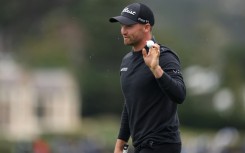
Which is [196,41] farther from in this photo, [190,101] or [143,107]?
[143,107]

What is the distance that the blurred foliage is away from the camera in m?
56.8

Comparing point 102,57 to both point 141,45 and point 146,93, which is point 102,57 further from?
point 146,93

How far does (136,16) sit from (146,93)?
0.66 m

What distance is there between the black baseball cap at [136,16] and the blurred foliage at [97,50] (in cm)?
4333

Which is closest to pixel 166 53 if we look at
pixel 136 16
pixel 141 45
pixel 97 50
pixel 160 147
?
pixel 141 45

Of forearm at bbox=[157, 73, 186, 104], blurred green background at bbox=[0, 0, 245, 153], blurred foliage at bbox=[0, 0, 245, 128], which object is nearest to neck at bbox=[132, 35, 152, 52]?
forearm at bbox=[157, 73, 186, 104]

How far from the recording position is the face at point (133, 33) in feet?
28.8

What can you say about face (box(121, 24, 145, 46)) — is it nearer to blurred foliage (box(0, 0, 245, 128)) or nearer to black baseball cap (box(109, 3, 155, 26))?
black baseball cap (box(109, 3, 155, 26))

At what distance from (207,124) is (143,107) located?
167 ft

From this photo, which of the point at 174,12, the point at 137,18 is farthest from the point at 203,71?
A: the point at 137,18

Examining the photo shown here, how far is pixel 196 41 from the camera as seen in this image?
294 ft

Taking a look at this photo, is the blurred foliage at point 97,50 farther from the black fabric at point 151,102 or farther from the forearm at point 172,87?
the forearm at point 172,87

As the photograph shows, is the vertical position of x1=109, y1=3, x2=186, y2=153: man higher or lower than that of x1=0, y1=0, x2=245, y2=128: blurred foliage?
higher

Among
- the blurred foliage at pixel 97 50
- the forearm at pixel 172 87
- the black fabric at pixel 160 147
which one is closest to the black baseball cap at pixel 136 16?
the forearm at pixel 172 87
